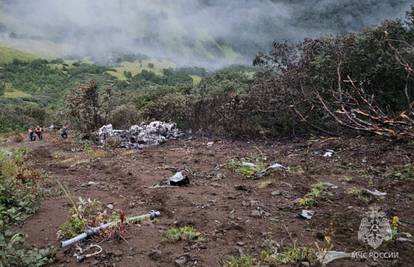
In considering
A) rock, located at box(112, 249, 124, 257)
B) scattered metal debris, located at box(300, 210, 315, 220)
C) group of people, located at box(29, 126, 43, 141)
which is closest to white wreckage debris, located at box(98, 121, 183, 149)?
group of people, located at box(29, 126, 43, 141)

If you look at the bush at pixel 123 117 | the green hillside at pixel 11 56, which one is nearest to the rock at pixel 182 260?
the bush at pixel 123 117

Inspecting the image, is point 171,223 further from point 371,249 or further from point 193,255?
point 371,249

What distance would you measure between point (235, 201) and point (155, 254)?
2.14 meters

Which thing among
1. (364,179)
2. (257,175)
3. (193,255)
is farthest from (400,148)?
(193,255)

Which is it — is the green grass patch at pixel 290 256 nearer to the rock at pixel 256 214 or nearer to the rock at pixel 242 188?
the rock at pixel 256 214

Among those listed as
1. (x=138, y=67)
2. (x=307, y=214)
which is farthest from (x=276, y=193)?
(x=138, y=67)

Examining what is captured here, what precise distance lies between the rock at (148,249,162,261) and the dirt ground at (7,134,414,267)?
0.01 meters

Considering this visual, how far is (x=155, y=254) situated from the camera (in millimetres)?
4816

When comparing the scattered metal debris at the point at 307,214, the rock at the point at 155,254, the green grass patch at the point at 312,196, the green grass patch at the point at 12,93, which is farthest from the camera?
the green grass patch at the point at 12,93

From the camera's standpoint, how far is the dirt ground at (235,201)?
4844 mm

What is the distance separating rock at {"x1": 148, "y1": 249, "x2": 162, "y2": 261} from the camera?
4.74m

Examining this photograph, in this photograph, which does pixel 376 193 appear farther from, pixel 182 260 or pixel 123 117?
pixel 123 117

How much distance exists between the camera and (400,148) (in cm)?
918

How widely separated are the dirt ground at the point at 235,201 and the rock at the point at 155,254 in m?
0.01
